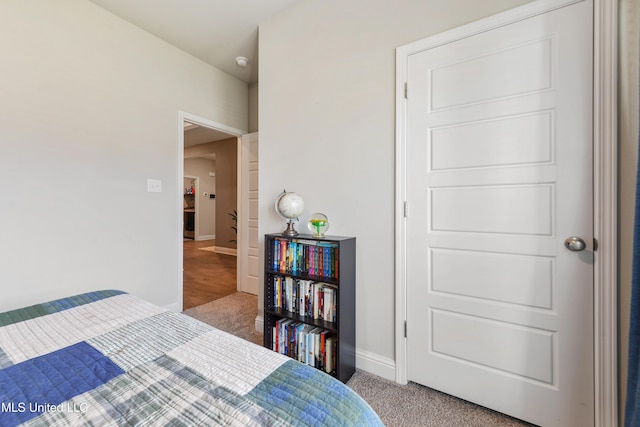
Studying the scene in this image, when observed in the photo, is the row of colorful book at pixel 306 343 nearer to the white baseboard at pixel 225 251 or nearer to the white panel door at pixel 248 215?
the white panel door at pixel 248 215

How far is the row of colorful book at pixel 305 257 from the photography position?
5.71ft

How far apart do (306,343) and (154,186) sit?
2.04 m

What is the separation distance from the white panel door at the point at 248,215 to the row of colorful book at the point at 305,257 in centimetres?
141

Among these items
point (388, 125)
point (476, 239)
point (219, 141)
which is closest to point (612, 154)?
point (476, 239)

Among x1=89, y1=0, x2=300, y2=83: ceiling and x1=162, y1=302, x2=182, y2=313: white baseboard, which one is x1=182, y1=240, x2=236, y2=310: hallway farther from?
x1=89, y1=0, x2=300, y2=83: ceiling

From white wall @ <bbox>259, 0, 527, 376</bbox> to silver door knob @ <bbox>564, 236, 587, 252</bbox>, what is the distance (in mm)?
837

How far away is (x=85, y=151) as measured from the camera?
213cm

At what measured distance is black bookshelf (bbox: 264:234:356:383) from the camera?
1.65m

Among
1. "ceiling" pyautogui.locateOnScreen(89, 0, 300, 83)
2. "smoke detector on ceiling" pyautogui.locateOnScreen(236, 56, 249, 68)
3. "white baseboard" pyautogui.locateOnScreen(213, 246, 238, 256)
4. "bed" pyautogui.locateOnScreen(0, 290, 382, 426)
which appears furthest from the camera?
"white baseboard" pyautogui.locateOnScreen(213, 246, 238, 256)

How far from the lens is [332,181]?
193 centimetres

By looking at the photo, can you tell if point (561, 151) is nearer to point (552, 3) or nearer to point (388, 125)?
point (552, 3)

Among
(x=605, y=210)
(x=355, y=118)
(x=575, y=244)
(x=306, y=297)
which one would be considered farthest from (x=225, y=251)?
(x=605, y=210)

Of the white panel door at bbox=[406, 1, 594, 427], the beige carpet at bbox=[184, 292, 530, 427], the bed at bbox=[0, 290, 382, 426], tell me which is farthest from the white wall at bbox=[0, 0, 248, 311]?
the white panel door at bbox=[406, 1, 594, 427]

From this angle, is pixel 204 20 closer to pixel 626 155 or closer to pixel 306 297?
pixel 306 297
